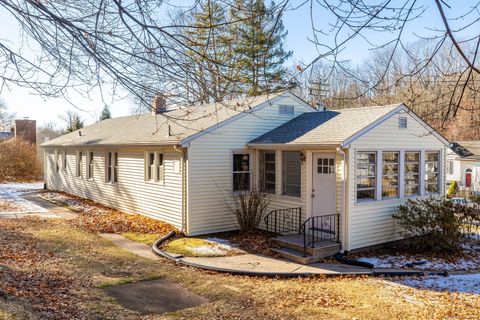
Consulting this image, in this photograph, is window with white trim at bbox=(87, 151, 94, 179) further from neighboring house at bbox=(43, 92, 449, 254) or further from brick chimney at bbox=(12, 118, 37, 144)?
brick chimney at bbox=(12, 118, 37, 144)

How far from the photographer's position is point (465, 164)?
28.2 m

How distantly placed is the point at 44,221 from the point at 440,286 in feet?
41.8

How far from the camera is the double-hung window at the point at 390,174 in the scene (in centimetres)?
1187

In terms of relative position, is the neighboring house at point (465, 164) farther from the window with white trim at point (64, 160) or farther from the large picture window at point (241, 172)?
the window with white trim at point (64, 160)

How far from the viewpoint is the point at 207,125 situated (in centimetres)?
1323

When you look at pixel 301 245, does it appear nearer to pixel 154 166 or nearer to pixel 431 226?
pixel 431 226

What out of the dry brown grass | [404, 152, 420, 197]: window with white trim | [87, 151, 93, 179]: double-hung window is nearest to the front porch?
the dry brown grass

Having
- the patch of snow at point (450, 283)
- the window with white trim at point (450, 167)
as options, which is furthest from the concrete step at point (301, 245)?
the window with white trim at point (450, 167)

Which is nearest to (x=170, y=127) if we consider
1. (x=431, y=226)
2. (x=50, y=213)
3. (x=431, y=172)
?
(x=431, y=226)

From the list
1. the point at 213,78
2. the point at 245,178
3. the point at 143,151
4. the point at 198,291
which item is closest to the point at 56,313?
the point at 198,291

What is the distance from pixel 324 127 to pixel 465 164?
20.5 metres

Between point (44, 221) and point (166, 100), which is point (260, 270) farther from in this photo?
point (44, 221)

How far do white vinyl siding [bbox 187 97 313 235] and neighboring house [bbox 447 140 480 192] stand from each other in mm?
19563

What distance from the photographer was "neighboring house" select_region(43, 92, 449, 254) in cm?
1118
